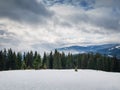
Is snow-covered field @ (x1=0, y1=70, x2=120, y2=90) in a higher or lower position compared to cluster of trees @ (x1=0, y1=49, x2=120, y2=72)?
higher

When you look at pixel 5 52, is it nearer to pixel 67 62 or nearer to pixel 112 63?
pixel 67 62

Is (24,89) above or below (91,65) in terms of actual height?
above

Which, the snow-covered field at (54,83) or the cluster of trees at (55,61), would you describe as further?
the cluster of trees at (55,61)

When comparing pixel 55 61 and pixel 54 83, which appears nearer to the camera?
pixel 54 83

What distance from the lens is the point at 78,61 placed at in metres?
158

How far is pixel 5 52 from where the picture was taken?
122 metres

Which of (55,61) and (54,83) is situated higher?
(54,83)

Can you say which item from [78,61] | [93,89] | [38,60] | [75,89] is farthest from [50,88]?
[78,61]

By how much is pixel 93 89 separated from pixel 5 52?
4084 inches

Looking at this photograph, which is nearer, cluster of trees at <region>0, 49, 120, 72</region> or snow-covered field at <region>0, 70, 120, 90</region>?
snow-covered field at <region>0, 70, 120, 90</region>

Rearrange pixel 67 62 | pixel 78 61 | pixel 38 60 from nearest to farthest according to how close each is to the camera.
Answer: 1. pixel 38 60
2. pixel 67 62
3. pixel 78 61

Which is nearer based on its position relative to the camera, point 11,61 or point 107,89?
point 107,89

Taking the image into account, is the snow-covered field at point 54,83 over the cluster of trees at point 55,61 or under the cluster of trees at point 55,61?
over

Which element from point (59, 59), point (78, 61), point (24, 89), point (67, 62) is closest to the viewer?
point (24, 89)
